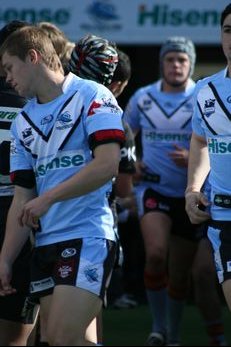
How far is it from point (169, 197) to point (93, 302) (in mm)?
3698

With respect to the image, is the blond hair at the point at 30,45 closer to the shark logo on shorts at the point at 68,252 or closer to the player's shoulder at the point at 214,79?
the player's shoulder at the point at 214,79

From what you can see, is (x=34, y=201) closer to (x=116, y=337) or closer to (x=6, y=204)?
(x=6, y=204)

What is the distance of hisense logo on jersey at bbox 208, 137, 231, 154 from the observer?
5.21 meters

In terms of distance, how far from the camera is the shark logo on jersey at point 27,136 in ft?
17.1

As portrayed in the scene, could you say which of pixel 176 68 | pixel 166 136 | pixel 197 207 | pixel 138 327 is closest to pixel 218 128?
pixel 197 207

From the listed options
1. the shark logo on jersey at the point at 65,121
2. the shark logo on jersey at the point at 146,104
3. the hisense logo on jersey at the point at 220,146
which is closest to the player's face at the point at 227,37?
the hisense logo on jersey at the point at 220,146

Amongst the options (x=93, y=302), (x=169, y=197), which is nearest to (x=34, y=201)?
(x=93, y=302)

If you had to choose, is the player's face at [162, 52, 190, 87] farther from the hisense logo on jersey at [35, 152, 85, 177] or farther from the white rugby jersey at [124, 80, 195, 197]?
the hisense logo on jersey at [35, 152, 85, 177]

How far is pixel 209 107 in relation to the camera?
209 inches

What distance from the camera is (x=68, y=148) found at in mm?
5152

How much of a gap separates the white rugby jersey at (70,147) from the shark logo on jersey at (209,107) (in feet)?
1.44

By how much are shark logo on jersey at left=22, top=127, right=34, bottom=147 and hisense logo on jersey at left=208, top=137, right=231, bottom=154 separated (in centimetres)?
85

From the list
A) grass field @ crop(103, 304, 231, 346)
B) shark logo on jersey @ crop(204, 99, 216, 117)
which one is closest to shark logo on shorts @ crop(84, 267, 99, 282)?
shark logo on jersey @ crop(204, 99, 216, 117)

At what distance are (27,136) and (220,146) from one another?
91 centimetres
